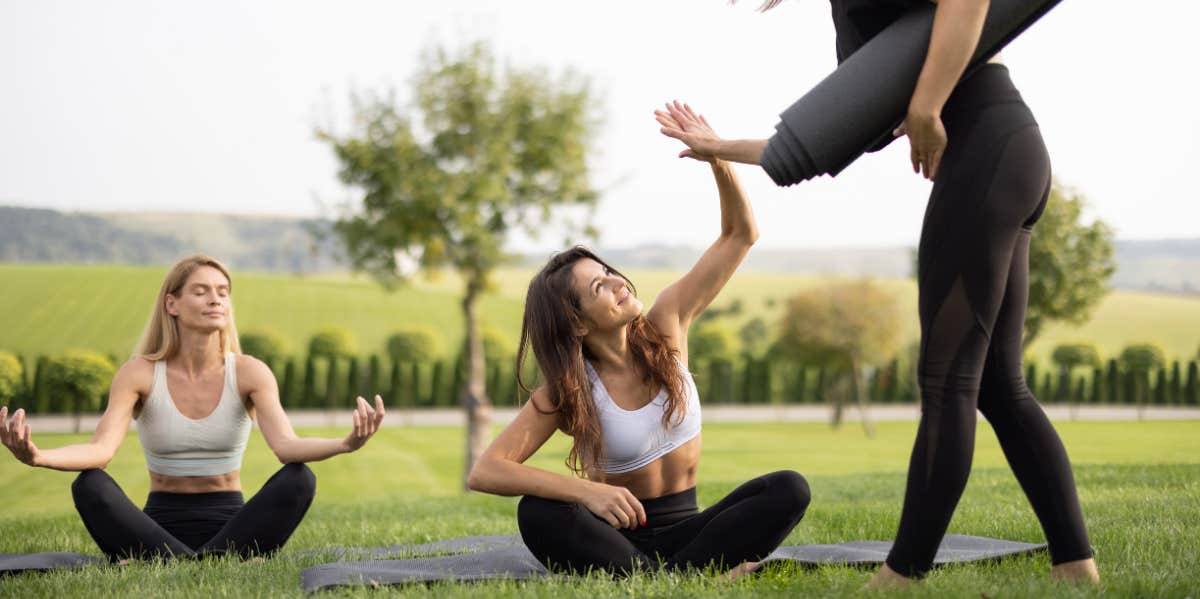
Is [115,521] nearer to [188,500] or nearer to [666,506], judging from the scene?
[188,500]

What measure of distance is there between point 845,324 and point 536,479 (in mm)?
22628

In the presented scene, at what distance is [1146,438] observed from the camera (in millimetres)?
17234

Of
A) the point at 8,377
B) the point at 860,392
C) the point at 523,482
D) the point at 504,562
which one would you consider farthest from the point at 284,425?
the point at 860,392

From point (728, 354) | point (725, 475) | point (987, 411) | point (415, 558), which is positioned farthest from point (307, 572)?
point (728, 354)

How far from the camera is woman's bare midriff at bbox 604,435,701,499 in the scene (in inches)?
126

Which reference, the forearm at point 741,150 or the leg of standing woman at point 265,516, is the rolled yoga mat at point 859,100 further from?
the leg of standing woman at point 265,516

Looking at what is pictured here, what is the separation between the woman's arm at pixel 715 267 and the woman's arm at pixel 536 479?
19.4 inches

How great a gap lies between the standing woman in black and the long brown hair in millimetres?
895

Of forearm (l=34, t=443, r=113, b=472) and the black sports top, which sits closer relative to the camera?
the black sports top

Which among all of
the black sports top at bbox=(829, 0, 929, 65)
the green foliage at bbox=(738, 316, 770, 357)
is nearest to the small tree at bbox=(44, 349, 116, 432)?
the green foliage at bbox=(738, 316, 770, 357)

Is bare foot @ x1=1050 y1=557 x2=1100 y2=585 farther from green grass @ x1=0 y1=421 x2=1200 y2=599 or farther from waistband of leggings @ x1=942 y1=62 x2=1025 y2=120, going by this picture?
waistband of leggings @ x1=942 y1=62 x2=1025 y2=120

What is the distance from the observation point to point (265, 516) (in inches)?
148

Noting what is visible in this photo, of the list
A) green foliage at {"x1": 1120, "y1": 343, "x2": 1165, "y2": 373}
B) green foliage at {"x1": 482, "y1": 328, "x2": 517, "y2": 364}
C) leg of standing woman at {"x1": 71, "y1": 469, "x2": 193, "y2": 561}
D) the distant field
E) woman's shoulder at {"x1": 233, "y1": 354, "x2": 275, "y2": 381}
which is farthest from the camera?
green foliage at {"x1": 482, "y1": 328, "x2": 517, "y2": 364}

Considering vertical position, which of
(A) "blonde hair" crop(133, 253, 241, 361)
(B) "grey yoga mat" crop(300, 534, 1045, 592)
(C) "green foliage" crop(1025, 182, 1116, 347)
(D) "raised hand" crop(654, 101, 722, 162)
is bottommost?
(B) "grey yoga mat" crop(300, 534, 1045, 592)
